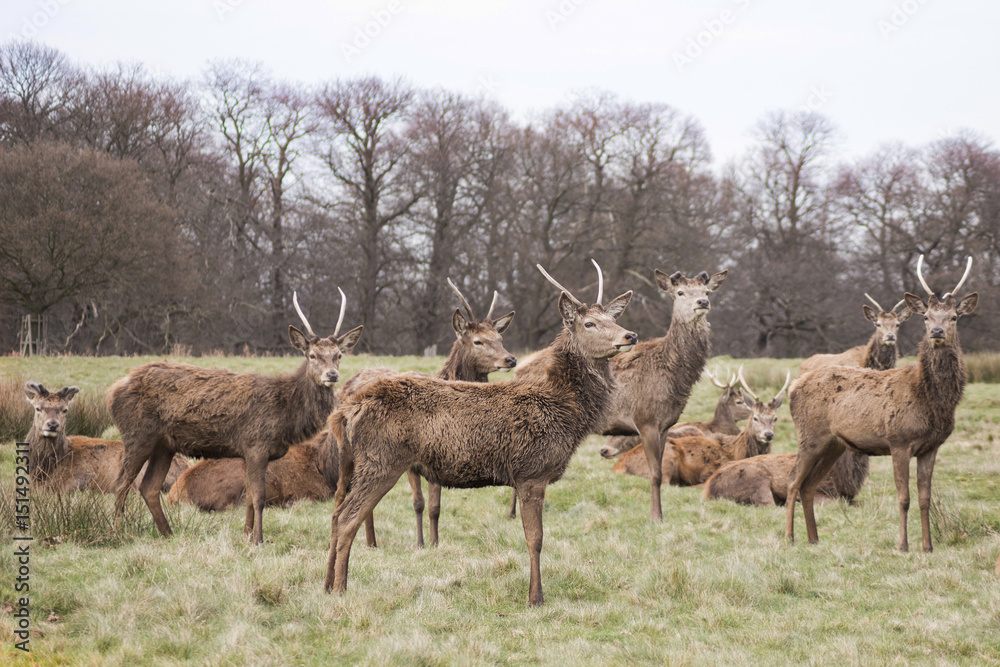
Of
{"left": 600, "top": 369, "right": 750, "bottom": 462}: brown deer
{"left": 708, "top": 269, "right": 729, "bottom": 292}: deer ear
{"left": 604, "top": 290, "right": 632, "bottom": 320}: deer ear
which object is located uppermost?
{"left": 708, "top": 269, "right": 729, "bottom": 292}: deer ear

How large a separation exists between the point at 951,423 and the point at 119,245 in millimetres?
23028

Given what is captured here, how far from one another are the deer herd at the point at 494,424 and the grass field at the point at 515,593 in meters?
0.34

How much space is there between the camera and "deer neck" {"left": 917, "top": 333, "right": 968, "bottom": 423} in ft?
22.9

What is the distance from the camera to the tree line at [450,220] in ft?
93.4

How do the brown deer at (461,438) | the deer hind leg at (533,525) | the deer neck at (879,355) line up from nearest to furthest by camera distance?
the brown deer at (461,438) < the deer hind leg at (533,525) < the deer neck at (879,355)

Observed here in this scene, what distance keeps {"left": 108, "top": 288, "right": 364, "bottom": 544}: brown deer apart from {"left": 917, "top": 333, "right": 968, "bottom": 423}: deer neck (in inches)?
208

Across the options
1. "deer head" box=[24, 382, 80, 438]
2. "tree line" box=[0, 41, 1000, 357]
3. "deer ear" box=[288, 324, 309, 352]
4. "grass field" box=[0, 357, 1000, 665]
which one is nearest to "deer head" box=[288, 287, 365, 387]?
"deer ear" box=[288, 324, 309, 352]

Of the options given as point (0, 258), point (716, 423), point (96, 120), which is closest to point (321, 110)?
point (96, 120)

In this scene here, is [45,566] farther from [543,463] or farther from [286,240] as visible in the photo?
[286,240]

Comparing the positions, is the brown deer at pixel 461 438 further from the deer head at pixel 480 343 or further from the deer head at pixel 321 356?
the deer head at pixel 480 343

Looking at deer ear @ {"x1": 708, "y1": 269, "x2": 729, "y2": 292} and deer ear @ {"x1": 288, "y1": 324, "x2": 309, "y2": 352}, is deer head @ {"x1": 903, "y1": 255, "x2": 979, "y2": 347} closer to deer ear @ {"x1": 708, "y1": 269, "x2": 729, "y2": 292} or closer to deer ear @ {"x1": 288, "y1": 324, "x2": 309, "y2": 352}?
deer ear @ {"x1": 708, "y1": 269, "x2": 729, "y2": 292}

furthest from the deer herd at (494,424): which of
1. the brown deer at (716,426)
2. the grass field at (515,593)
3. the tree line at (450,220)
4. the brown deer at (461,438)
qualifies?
the tree line at (450,220)

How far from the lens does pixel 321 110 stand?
29.7 metres

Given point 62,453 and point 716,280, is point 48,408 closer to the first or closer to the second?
point 62,453
